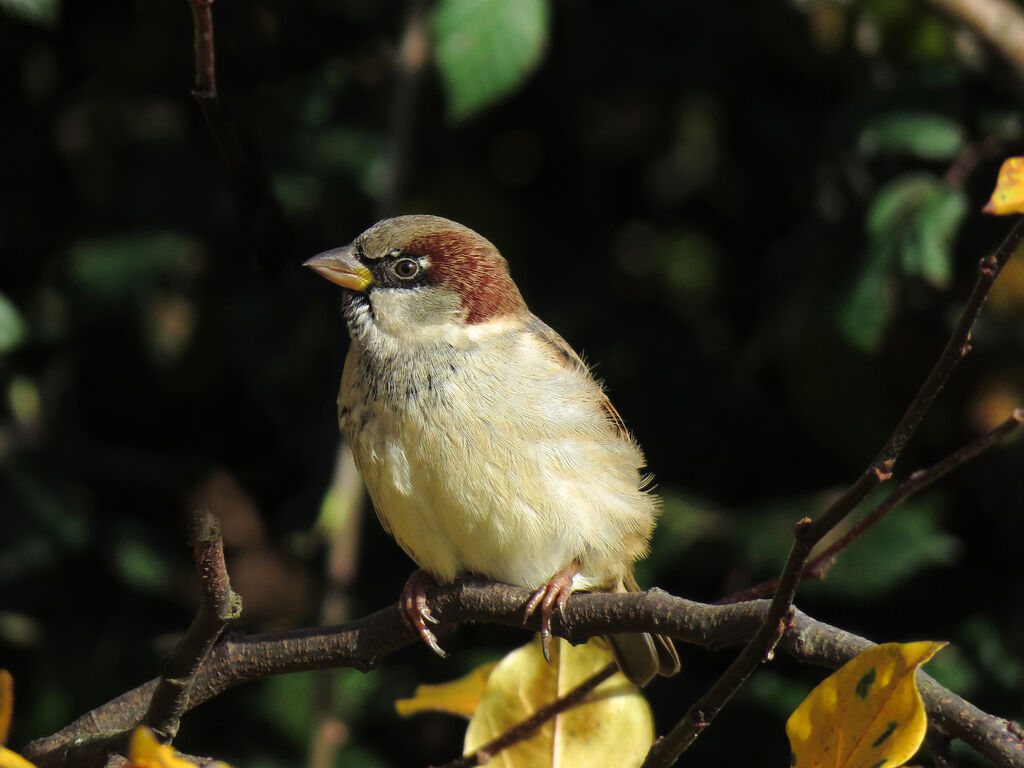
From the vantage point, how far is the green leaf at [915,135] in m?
2.79

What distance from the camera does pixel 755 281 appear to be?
342 centimetres

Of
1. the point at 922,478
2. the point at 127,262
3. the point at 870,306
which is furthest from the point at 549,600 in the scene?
the point at 127,262

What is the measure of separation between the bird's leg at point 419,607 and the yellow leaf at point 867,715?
2.40ft

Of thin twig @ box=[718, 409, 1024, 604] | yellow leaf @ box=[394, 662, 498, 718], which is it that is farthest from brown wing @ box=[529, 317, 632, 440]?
thin twig @ box=[718, 409, 1024, 604]

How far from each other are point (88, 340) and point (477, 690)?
6.45ft

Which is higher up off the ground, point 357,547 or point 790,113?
point 790,113

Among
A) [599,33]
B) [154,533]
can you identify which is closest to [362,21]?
[599,33]

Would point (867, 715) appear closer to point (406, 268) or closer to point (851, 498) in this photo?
point (851, 498)

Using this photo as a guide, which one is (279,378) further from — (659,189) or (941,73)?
(941,73)

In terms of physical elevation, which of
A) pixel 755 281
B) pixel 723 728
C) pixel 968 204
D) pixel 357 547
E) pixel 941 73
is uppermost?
pixel 941 73

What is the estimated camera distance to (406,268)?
8.34 ft

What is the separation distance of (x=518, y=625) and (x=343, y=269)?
95 cm

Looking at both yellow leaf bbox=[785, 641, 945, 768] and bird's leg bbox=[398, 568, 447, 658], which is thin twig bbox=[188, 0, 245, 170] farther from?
yellow leaf bbox=[785, 641, 945, 768]

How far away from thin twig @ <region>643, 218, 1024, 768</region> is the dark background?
61.1 inches
